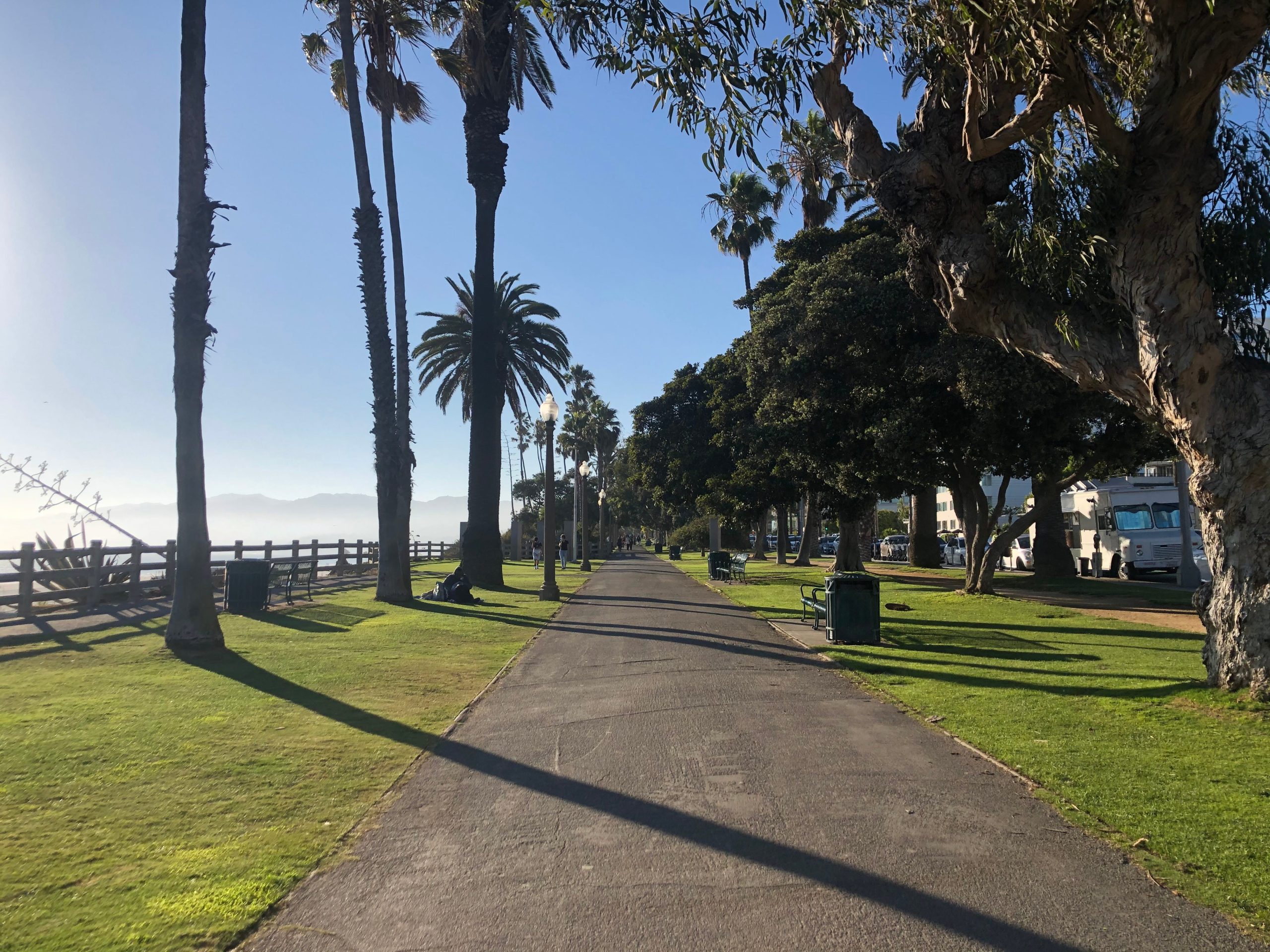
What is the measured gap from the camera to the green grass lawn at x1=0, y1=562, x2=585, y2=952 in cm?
390

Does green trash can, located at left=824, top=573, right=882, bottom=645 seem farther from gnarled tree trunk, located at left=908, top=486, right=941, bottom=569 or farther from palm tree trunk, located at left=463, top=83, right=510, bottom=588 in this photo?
gnarled tree trunk, located at left=908, top=486, right=941, bottom=569

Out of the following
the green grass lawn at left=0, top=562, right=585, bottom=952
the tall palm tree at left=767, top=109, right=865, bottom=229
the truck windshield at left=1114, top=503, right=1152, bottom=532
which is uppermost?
the tall palm tree at left=767, top=109, right=865, bottom=229

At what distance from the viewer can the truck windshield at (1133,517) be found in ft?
90.7

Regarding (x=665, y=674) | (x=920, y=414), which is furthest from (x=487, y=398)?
(x=665, y=674)

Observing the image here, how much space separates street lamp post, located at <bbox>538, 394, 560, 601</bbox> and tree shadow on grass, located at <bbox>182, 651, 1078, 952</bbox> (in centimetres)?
1270

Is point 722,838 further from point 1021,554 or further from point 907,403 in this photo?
point 1021,554

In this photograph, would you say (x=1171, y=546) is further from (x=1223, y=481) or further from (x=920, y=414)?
(x=1223, y=481)

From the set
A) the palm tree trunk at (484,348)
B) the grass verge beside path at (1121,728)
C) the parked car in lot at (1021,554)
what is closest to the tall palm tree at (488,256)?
the palm tree trunk at (484,348)

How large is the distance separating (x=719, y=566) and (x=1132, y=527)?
13.5m

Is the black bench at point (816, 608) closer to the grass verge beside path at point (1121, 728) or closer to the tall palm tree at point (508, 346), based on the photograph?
the grass verge beside path at point (1121, 728)

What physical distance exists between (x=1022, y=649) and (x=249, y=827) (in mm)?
10367

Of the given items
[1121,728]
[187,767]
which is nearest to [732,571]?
[1121,728]

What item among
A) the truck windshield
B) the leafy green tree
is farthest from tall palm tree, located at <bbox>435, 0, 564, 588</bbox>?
the truck windshield

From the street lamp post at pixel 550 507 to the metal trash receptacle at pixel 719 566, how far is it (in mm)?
9219
